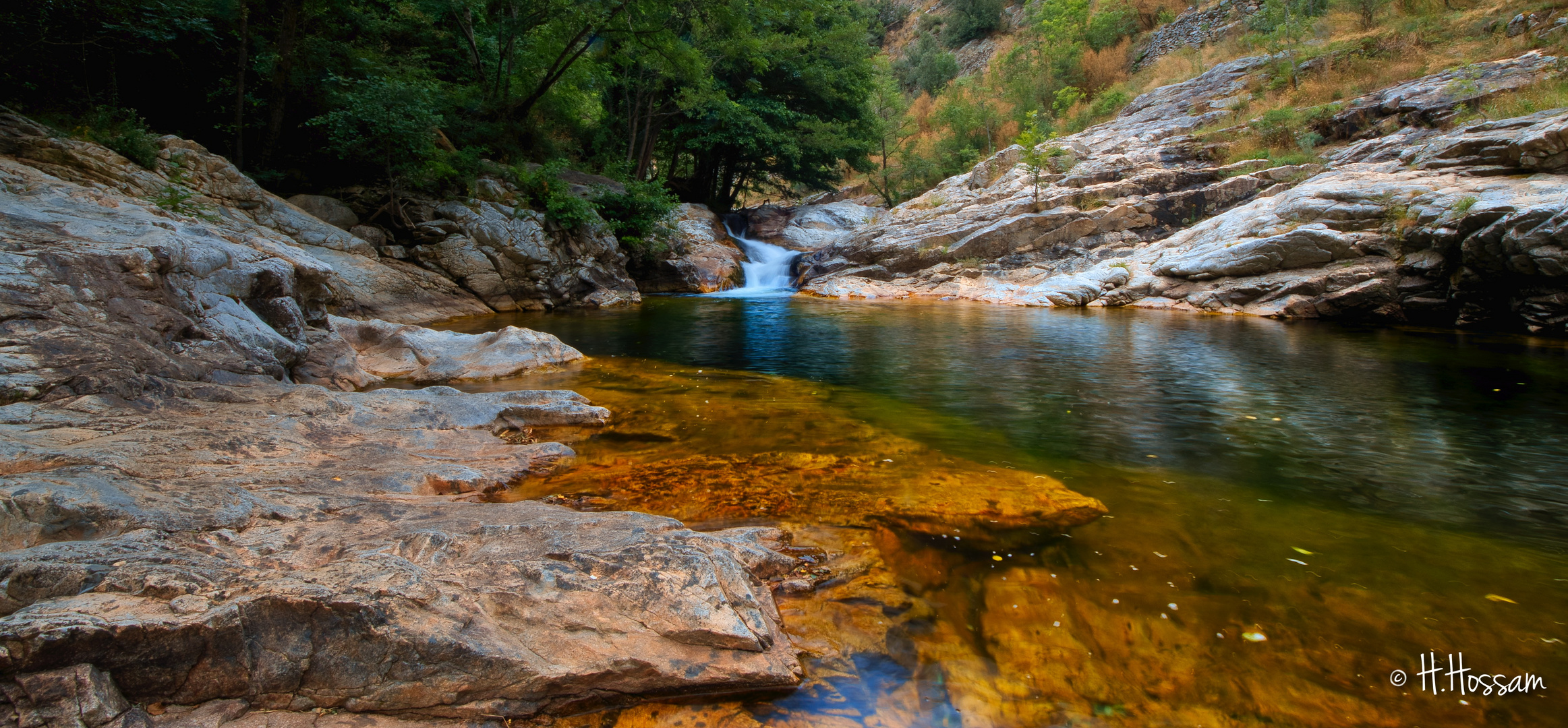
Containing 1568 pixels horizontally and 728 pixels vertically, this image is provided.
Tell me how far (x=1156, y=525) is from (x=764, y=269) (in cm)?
2125

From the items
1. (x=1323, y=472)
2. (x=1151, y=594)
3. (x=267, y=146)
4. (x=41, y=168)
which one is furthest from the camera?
(x=267, y=146)

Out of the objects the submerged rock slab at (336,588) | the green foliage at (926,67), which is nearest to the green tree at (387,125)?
the submerged rock slab at (336,588)

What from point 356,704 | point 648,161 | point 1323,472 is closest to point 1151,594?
point 1323,472

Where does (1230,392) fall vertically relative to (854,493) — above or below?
above

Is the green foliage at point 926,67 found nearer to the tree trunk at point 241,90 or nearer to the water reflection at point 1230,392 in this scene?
the water reflection at point 1230,392

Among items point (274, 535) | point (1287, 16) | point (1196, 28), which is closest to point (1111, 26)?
point (1196, 28)

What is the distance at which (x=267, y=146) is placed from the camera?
13039mm

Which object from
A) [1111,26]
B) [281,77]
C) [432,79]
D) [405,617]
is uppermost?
[1111,26]

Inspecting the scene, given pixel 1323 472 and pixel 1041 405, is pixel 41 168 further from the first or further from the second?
pixel 1323 472

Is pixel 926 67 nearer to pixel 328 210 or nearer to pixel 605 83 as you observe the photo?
pixel 605 83

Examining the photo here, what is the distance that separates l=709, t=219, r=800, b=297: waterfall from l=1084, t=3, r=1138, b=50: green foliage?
20413 mm

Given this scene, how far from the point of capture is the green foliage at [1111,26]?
32.2 meters

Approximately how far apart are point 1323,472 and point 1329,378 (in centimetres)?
413

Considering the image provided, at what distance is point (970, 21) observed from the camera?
152ft
